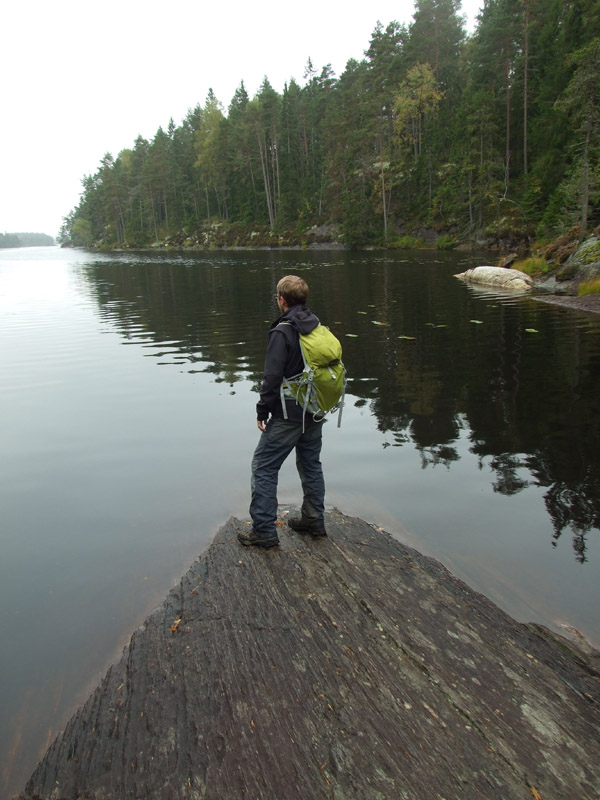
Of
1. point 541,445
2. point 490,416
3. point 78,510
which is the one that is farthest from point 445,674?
point 490,416

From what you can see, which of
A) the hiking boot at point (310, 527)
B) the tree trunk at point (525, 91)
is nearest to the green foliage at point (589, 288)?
the hiking boot at point (310, 527)

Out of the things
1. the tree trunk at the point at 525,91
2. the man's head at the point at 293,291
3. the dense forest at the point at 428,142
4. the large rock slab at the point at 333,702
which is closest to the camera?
the large rock slab at the point at 333,702

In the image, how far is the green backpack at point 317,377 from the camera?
427cm

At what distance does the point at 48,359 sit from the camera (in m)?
13.5

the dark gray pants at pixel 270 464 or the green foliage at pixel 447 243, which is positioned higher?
the green foliage at pixel 447 243

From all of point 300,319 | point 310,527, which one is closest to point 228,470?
point 310,527

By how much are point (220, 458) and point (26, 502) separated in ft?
8.30

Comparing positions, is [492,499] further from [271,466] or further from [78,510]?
[78,510]

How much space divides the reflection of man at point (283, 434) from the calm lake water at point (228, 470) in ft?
3.15

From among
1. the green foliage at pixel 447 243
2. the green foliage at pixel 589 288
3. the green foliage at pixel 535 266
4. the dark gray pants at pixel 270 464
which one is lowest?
the dark gray pants at pixel 270 464

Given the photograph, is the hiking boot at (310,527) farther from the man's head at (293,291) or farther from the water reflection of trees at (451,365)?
the water reflection of trees at (451,365)

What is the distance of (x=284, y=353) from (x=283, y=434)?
2.49 ft

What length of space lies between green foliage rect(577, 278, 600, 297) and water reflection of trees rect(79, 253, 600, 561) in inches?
115

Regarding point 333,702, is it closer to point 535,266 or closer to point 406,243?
point 535,266
